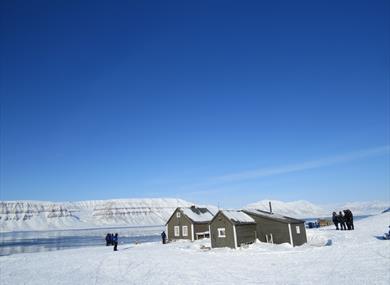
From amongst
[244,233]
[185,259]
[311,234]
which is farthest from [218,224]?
[311,234]

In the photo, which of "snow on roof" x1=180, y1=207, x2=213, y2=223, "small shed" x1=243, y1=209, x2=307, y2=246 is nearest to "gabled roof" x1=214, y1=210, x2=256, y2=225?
"small shed" x1=243, y1=209, x2=307, y2=246

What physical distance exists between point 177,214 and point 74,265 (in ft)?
84.1

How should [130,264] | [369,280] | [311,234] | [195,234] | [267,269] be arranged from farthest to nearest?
[195,234] → [311,234] → [130,264] → [267,269] → [369,280]

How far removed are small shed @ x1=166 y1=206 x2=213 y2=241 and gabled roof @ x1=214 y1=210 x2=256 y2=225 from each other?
1128 centimetres

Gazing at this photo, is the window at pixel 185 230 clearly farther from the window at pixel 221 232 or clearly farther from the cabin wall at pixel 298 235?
the cabin wall at pixel 298 235

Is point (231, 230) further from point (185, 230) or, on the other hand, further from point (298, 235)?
point (185, 230)

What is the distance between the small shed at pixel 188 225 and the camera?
48844 mm

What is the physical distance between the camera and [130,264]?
26328mm

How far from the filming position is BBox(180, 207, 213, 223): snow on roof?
5010cm

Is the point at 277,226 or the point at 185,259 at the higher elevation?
the point at 277,226

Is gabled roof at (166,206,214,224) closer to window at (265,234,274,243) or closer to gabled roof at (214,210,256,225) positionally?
gabled roof at (214,210,256,225)

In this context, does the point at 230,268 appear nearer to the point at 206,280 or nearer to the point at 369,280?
the point at 206,280

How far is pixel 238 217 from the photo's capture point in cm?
3781

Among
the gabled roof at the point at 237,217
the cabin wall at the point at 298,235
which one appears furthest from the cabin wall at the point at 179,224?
the cabin wall at the point at 298,235
